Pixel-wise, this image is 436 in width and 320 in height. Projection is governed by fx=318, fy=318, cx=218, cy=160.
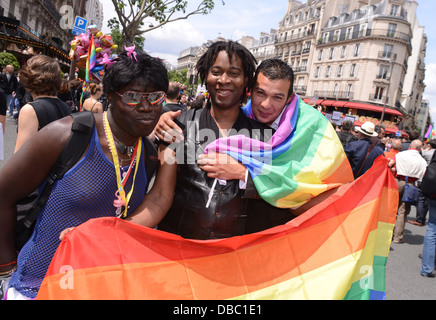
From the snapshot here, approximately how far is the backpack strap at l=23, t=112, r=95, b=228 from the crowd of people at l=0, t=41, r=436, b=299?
0.02 meters

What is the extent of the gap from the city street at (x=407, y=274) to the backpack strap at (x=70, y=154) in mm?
4118

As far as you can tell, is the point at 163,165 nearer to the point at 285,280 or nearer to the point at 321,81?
the point at 285,280

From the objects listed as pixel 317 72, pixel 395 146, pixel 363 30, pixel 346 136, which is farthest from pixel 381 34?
pixel 346 136

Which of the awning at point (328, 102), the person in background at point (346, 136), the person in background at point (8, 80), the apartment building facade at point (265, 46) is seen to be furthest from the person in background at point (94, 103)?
the apartment building facade at point (265, 46)

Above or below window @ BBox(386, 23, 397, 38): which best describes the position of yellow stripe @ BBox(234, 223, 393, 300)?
below

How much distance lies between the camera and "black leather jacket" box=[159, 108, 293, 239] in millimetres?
1979

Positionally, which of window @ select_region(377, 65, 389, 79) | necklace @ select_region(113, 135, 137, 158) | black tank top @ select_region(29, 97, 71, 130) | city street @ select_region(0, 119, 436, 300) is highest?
window @ select_region(377, 65, 389, 79)

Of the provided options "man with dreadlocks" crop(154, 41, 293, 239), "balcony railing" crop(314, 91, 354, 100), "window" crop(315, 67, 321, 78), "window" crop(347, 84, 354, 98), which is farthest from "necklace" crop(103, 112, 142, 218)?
"window" crop(315, 67, 321, 78)

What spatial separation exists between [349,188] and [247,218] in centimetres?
72

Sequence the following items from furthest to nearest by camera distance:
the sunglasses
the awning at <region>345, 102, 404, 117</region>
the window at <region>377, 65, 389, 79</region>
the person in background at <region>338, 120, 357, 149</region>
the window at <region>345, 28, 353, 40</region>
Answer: the window at <region>345, 28, 353, 40</region>, the window at <region>377, 65, 389, 79</region>, the awning at <region>345, 102, 404, 117</region>, the person in background at <region>338, 120, 357, 149</region>, the sunglasses

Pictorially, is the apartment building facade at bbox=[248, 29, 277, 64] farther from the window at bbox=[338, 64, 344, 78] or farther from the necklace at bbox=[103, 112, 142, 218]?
the necklace at bbox=[103, 112, 142, 218]

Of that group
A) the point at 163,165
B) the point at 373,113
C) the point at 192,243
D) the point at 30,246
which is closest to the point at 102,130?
the point at 163,165

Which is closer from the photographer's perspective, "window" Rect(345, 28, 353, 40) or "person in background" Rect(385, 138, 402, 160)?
"person in background" Rect(385, 138, 402, 160)

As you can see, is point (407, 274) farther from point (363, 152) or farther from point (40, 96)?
point (40, 96)
